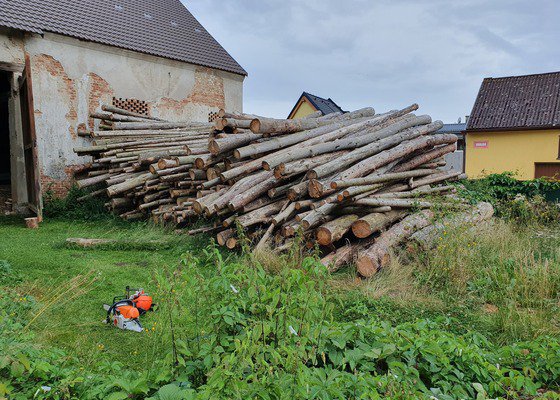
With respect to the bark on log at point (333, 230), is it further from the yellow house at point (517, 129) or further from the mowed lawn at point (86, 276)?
the yellow house at point (517, 129)

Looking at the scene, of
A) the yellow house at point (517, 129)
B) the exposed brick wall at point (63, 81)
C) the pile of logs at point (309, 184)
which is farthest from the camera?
the yellow house at point (517, 129)

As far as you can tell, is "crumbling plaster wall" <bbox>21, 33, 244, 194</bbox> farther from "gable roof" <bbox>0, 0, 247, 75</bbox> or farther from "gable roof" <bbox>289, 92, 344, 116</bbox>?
"gable roof" <bbox>289, 92, 344, 116</bbox>

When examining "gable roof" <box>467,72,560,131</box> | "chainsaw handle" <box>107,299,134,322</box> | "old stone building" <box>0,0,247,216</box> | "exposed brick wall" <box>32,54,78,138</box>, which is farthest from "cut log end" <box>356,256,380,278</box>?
"gable roof" <box>467,72,560,131</box>

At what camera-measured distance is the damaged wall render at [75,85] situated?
1204 cm

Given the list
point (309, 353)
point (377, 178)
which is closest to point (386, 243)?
point (377, 178)

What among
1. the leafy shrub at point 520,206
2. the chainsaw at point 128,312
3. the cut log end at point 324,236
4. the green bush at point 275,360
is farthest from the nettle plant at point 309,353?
the leafy shrub at point 520,206

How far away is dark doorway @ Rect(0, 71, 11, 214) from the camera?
12.8 m

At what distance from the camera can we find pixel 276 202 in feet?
23.7

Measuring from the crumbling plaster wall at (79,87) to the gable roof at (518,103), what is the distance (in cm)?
1642

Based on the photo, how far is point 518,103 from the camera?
24.0 metres

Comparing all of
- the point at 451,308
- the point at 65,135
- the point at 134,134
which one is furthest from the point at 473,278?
the point at 65,135

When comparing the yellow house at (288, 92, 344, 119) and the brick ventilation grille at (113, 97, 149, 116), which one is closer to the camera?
the brick ventilation grille at (113, 97, 149, 116)

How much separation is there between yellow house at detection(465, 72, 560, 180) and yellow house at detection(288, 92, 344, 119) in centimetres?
918

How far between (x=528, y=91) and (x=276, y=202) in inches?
892
